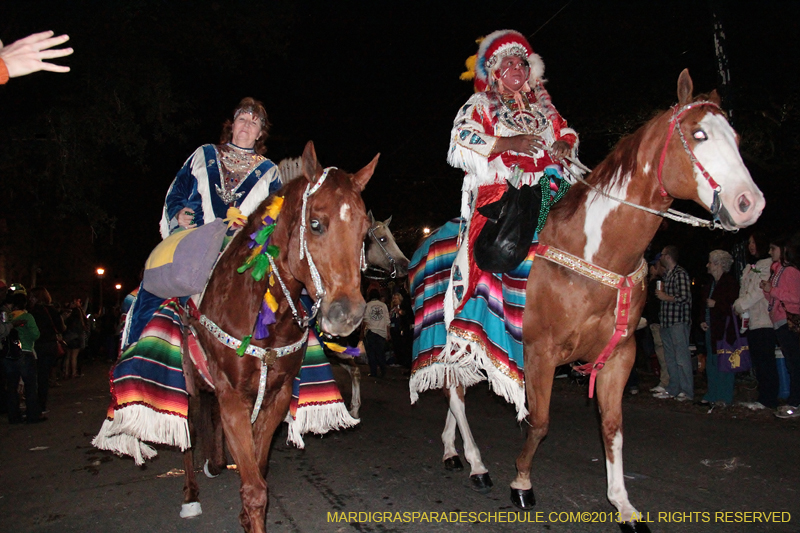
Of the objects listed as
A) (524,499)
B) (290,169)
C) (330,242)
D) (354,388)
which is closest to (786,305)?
(524,499)

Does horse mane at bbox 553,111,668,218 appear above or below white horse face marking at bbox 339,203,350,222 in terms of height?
above

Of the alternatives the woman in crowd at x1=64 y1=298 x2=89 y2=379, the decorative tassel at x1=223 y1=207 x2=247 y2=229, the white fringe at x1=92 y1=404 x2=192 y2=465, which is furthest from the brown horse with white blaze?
the woman in crowd at x1=64 y1=298 x2=89 y2=379

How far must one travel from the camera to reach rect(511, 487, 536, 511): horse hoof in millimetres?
4215

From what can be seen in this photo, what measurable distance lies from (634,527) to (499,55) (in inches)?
148

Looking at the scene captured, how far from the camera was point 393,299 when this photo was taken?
1569 cm

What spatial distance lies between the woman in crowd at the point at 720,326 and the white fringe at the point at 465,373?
5.35 meters

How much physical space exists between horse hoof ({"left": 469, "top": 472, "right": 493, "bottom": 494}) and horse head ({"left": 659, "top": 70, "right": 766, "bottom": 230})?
2694 mm

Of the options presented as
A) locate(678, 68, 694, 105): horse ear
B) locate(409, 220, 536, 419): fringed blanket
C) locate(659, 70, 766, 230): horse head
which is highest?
locate(678, 68, 694, 105): horse ear

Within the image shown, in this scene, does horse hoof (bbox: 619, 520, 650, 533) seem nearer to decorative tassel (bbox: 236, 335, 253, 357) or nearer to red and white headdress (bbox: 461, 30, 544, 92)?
decorative tassel (bbox: 236, 335, 253, 357)

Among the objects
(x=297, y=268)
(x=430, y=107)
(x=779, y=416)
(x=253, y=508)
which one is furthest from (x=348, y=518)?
(x=430, y=107)

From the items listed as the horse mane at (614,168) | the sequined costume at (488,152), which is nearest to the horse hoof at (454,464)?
the sequined costume at (488,152)

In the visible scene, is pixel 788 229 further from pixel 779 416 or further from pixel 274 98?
pixel 274 98

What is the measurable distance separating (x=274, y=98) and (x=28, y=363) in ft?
36.9

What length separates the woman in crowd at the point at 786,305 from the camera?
737 centimetres
